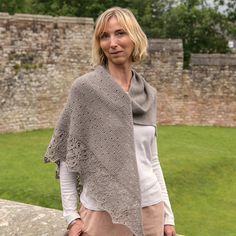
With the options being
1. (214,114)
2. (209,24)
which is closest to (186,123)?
(214,114)

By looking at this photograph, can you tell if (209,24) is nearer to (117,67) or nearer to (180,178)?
(180,178)

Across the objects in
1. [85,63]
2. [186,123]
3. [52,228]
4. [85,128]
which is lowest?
[186,123]

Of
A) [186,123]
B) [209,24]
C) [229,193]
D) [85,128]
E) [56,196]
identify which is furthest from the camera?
[209,24]

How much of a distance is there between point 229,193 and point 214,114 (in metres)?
8.10

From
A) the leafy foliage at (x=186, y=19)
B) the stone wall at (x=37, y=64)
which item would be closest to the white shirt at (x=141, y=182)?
the stone wall at (x=37, y=64)

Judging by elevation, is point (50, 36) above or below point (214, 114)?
above

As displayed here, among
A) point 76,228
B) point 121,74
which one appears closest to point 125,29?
point 121,74

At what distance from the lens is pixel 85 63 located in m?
15.7

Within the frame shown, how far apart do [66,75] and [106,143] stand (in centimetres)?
1298

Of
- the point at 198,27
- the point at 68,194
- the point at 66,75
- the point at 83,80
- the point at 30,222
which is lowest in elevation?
A: the point at 66,75

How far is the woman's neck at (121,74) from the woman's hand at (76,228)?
69 cm

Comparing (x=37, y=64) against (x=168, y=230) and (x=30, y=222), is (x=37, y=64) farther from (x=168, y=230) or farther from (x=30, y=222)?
(x=168, y=230)

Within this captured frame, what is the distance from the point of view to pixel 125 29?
2545 mm

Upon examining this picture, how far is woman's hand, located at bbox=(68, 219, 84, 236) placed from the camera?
8.25 ft
